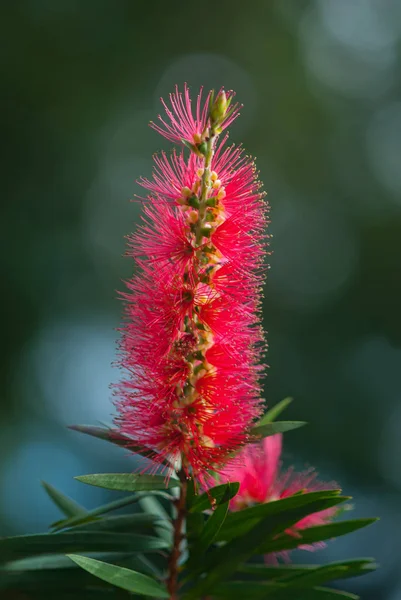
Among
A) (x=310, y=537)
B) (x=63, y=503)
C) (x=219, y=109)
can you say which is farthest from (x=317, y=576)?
(x=219, y=109)

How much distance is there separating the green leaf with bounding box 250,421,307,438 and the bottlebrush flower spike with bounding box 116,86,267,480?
0.01 meters

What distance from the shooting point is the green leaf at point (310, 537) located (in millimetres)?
721

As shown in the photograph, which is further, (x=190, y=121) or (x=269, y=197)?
(x=269, y=197)

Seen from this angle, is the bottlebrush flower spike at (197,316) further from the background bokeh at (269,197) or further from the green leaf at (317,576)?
the background bokeh at (269,197)

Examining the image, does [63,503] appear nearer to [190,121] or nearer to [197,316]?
[197,316]

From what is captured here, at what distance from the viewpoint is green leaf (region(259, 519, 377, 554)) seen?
0.72 m

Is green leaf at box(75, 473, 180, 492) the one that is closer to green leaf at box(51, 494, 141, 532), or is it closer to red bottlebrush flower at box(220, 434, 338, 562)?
green leaf at box(51, 494, 141, 532)

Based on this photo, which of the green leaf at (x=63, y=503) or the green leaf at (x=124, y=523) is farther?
the green leaf at (x=63, y=503)

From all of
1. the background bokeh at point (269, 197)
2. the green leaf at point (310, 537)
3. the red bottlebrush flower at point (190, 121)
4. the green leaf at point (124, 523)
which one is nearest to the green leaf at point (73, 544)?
the green leaf at point (124, 523)

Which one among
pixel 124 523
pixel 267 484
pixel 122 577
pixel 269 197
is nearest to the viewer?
pixel 122 577

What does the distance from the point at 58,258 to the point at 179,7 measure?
1662 mm

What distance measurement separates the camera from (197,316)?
2.37ft

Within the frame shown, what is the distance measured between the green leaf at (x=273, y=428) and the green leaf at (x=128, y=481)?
0.33ft

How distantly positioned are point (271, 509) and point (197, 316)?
0.21 m
